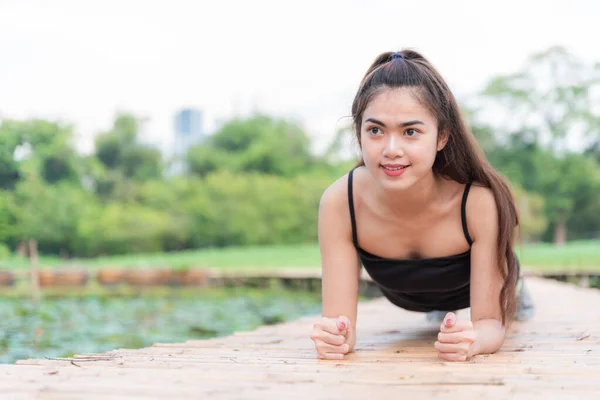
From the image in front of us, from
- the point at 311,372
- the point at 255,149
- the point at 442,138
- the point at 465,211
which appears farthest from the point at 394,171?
the point at 255,149

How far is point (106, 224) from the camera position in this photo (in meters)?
16.0

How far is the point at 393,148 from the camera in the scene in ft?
5.64

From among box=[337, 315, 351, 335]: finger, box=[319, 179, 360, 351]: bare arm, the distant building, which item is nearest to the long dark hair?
box=[319, 179, 360, 351]: bare arm

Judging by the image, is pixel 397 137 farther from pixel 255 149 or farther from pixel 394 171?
pixel 255 149

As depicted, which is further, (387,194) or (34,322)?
(34,322)

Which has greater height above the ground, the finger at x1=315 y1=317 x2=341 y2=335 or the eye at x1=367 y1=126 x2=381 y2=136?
the eye at x1=367 y1=126 x2=381 y2=136

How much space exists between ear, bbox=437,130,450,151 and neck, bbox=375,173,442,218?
10cm

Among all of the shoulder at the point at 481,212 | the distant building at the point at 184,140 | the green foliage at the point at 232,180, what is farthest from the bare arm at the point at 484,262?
the distant building at the point at 184,140

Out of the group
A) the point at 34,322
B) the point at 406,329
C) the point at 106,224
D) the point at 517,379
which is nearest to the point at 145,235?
the point at 106,224

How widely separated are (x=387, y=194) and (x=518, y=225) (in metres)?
0.44

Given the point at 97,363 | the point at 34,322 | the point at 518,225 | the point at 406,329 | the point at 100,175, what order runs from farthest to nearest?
the point at 100,175, the point at 34,322, the point at 406,329, the point at 518,225, the point at 97,363

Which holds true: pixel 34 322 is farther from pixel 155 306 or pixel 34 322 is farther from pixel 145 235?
pixel 145 235

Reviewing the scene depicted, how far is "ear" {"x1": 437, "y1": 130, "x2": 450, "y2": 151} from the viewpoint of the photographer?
187 centimetres

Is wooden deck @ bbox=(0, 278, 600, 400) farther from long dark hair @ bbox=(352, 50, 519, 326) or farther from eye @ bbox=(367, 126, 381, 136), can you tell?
eye @ bbox=(367, 126, 381, 136)
